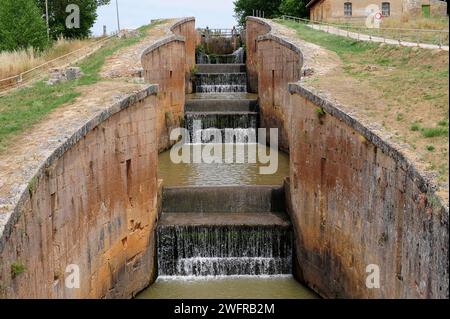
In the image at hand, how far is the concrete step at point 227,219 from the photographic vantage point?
49.3 feet

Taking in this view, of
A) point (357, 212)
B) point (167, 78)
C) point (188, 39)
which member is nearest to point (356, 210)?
point (357, 212)

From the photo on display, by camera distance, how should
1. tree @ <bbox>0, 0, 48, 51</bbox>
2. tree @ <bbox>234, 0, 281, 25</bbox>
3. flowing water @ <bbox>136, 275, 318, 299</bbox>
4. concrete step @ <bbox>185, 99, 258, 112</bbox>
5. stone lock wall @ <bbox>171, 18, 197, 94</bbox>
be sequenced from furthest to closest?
tree @ <bbox>234, 0, 281, 25</bbox>
stone lock wall @ <bbox>171, 18, 197, 94</bbox>
tree @ <bbox>0, 0, 48, 51</bbox>
concrete step @ <bbox>185, 99, 258, 112</bbox>
flowing water @ <bbox>136, 275, 318, 299</bbox>

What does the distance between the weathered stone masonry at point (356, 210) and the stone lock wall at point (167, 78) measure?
8.67 m

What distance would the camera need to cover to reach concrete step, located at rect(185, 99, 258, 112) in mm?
25953

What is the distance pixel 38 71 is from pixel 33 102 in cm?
942

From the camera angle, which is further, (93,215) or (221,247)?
(221,247)

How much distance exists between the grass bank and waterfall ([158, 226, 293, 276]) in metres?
3.76

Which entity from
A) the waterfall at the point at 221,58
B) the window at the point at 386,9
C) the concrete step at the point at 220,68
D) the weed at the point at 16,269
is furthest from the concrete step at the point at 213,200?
the window at the point at 386,9

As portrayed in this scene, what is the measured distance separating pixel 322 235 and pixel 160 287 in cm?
384

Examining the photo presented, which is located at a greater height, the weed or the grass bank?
the grass bank

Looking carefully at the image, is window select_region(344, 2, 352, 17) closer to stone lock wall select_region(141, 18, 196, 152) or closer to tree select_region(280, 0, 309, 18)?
tree select_region(280, 0, 309, 18)

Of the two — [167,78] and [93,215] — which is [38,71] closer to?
[167,78]

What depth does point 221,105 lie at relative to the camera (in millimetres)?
25906

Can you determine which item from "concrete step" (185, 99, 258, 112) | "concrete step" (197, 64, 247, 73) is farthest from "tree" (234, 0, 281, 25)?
"concrete step" (185, 99, 258, 112)
